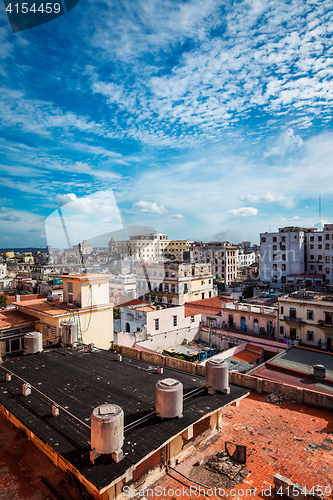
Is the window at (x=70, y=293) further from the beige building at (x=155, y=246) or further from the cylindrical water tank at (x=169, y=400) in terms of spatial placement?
the beige building at (x=155, y=246)

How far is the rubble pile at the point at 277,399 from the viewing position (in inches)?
389

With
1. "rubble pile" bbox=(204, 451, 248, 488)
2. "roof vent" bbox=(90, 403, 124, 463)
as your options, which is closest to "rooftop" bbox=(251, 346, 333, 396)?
"rubble pile" bbox=(204, 451, 248, 488)

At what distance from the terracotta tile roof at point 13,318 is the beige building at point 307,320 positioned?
736 inches

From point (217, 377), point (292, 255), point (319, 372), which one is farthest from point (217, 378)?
point (292, 255)

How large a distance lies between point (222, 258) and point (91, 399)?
57.7 meters

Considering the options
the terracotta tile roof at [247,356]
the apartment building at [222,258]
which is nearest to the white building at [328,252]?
the apartment building at [222,258]

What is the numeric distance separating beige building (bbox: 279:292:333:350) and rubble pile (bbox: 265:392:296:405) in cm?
1336

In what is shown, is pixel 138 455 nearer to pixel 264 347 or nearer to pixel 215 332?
pixel 264 347

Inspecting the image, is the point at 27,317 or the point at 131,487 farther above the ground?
the point at 27,317

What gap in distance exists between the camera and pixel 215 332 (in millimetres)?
25703

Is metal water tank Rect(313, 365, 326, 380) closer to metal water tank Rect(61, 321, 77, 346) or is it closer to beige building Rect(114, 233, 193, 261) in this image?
metal water tank Rect(61, 321, 77, 346)

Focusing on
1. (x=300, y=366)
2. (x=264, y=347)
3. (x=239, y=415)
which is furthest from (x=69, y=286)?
(x=264, y=347)

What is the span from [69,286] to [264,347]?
51.7ft

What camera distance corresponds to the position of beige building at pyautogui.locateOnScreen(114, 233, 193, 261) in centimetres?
8400
